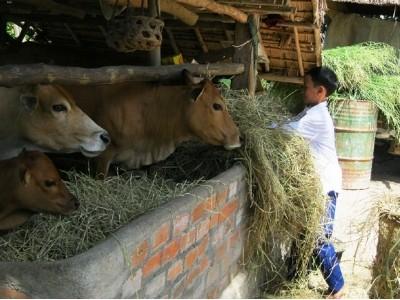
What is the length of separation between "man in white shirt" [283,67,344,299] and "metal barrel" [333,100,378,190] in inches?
180

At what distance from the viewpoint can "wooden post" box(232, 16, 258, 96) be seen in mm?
5738

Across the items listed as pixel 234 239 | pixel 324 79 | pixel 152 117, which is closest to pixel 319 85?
pixel 324 79

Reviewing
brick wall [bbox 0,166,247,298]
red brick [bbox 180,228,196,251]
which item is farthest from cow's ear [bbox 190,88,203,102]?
red brick [bbox 180,228,196,251]

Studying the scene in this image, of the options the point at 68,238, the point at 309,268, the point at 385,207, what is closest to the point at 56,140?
the point at 68,238

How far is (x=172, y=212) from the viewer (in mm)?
3176

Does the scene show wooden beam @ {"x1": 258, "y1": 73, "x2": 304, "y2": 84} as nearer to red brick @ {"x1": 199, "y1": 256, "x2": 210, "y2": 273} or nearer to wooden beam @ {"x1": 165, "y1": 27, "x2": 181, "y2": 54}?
wooden beam @ {"x1": 165, "y1": 27, "x2": 181, "y2": 54}

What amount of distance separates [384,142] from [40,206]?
11211 millimetres

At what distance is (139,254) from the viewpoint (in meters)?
2.78

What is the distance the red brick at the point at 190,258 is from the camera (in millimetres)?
3486

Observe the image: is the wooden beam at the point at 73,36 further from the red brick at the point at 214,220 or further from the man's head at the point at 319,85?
the red brick at the point at 214,220

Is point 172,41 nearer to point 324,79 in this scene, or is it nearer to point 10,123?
point 324,79

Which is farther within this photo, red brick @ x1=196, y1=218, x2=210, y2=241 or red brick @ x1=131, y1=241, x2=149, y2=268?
red brick @ x1=196, y1=218, x2=210, y2=241

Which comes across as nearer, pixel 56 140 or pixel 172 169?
pixel 56 140

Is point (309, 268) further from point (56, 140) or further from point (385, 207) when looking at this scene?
point (56, 140)
